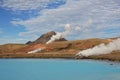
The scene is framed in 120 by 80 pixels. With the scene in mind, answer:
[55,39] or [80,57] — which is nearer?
[80,57]

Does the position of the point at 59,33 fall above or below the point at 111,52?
above

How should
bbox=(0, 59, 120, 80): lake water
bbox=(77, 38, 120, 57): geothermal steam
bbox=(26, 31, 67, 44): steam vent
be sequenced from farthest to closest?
bbox=(26, 31, 67, 44): steam vent, bbox=(77, 38, 120, 57): geothermal steam, bbox=(0, 59, 120, 80): lake water

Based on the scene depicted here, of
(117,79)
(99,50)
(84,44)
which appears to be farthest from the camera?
(84,44)

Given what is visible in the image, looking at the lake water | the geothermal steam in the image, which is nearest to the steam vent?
the geothermal steam

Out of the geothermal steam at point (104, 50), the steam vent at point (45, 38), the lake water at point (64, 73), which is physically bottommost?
the lake water at point (64, 73)

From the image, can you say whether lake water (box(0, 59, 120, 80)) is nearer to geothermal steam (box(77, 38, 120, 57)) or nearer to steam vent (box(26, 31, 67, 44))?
geothermal steam (box(77, 38, 120, 57))

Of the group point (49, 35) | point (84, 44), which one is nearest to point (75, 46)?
point (84, 44)

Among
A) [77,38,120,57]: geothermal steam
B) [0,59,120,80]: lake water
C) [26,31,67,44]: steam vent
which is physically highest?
[26,31,67,44]: steam vent

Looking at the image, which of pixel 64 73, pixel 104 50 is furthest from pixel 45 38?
pixel 64 73

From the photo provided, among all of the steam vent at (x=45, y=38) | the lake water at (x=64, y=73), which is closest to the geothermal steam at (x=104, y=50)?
the lake water at (x=64, y=73)

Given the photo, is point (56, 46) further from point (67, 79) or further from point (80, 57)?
point (67, 79)

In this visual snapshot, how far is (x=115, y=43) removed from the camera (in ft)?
253

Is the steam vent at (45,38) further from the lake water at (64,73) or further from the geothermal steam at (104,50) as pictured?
the lake water at (64,73)

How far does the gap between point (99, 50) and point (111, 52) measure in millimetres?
4304
